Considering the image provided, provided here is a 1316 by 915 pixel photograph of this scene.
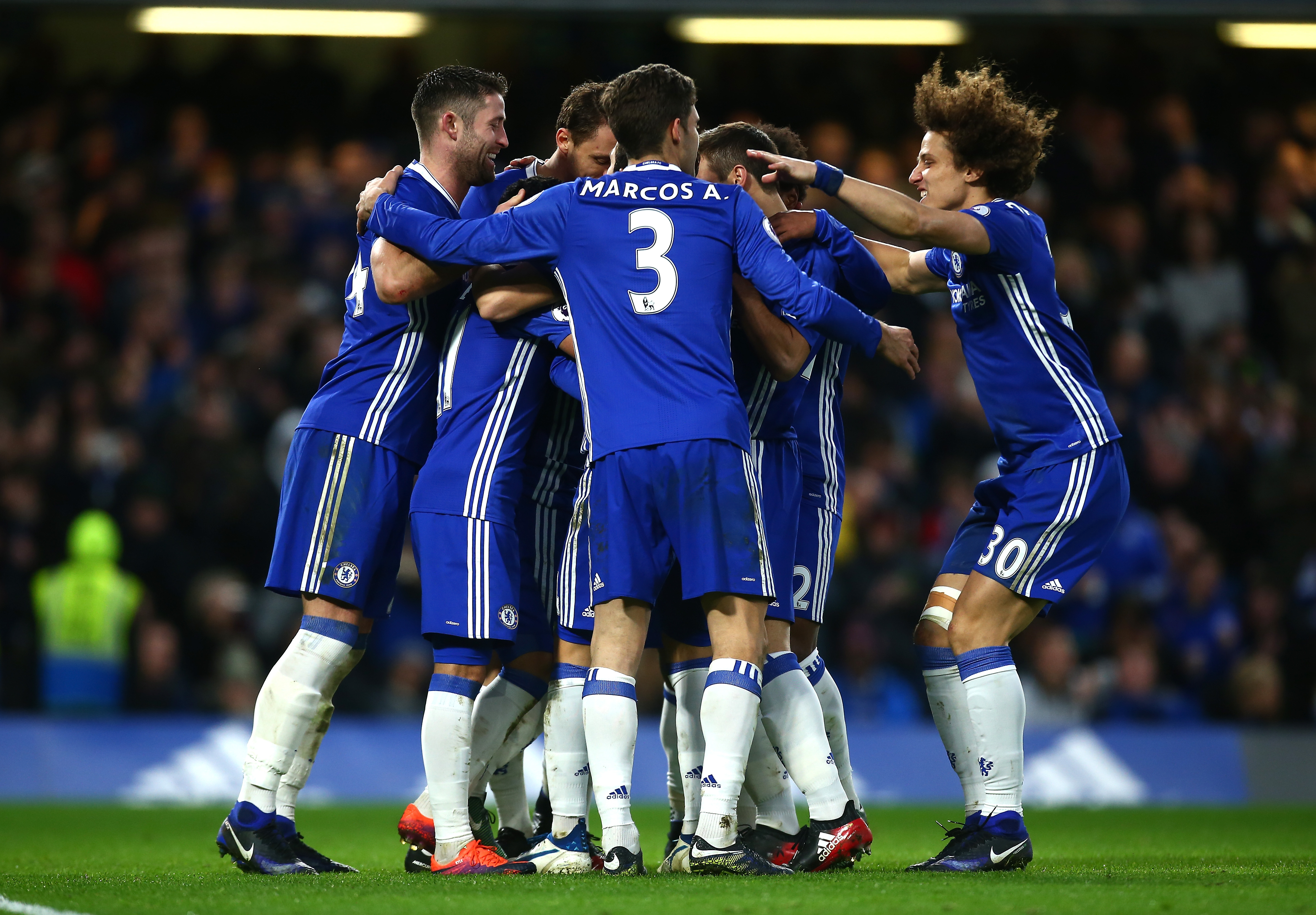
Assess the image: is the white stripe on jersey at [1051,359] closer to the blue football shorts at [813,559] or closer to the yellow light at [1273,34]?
the blue football shorts at [813,559]

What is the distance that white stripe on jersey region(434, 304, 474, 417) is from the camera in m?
5.28

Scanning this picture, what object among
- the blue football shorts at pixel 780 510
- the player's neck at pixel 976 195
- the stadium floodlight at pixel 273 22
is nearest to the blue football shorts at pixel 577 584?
the blue football shorts at pixel 780 510

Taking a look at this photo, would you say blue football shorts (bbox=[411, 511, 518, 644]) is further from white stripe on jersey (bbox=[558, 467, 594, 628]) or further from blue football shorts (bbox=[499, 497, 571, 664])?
blue football shorts (bbox=[499, 497, 571, 664])

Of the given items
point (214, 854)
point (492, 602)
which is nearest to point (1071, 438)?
point (492, 602)

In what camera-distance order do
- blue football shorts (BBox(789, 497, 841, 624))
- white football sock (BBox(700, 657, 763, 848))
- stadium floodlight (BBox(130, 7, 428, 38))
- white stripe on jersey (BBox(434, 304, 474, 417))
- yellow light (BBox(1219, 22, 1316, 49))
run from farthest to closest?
yellow light (BBox(1219, 22, 1316, 49)), stadium floodlight (BBox(130, 7, 428, 38)), blue football shorts (BBox(789, 497, 841, 624)), white stripe on jersey (BBox(434, 304, 474, 417)), white football sock (BBox(700, 657, 763, 848))

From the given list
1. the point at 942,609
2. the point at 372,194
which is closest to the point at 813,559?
the point at 942,609

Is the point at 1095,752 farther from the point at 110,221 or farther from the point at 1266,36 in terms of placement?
the point at 110,221

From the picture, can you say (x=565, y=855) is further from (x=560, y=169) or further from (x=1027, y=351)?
(x=560, y=169)

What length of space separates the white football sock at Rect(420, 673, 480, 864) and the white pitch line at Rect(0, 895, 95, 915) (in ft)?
4.00

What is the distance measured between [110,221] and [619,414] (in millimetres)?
10369

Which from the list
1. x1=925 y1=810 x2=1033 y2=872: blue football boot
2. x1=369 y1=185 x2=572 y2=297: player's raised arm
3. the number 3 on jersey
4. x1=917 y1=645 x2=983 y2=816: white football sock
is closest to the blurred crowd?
x1=917 y1=645 x2=983 y2=816: white football sock

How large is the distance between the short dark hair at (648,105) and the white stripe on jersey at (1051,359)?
132 cm

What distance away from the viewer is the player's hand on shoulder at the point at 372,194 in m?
5.34

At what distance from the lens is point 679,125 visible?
15.9ft
